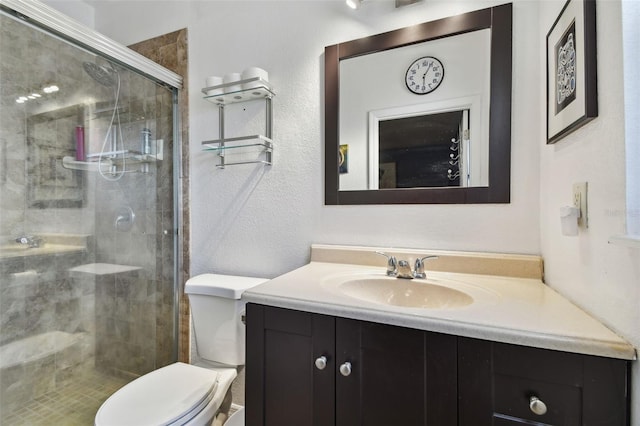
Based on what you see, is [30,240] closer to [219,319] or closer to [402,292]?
[219,319]

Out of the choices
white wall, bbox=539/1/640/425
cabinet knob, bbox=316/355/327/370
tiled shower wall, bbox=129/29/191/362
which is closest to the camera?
white wall, bbox=539/1/640/425

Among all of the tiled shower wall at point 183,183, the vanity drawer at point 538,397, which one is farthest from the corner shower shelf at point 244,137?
the vanity drawer at point 538,397

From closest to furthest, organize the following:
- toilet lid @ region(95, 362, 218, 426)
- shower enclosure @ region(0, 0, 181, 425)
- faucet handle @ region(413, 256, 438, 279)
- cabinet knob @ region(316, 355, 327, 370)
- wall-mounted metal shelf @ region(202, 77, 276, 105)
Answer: cabinet knob @ region(316, 355, 327, 370)
toilet lid @ region(95, 362, 218, 426)
faucet handle @ region(413, 256, 438, 279)
shower enclosure @ region(0, 0, 181, 425)
wall-mounted metal shelf @ region(202, 77, 276, 105)

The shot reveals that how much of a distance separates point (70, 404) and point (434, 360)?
177cm

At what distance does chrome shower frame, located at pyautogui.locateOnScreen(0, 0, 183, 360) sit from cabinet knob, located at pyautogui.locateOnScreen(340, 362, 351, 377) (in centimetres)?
129

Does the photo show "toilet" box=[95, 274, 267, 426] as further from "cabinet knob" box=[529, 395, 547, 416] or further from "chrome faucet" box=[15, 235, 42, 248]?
"cabinet knob" box=[529, 395, 547, 416]

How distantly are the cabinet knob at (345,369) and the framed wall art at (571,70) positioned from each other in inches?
33.2

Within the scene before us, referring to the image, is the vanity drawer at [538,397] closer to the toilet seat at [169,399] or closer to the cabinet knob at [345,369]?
the cabinet knob at [345,369]

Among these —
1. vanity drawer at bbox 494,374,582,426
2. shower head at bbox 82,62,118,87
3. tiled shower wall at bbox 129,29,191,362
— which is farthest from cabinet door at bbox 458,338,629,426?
shower head at bbox 82,62,118,87

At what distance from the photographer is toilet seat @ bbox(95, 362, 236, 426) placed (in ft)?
3.06

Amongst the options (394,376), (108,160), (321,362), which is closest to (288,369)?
(321,362)

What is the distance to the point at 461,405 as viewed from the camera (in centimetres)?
66

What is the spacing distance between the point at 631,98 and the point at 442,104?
66 centimetres

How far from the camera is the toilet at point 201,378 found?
3.14 feet
